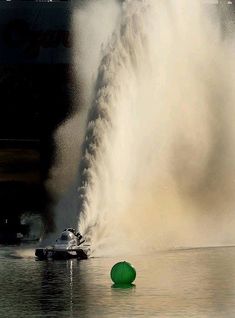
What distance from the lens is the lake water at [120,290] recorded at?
44.4m

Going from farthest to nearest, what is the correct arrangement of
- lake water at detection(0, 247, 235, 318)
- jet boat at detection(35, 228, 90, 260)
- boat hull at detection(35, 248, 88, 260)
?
boat hull at detection(35, 248, 88, 260) → jet boat at detection(35, 228, 90, 260) → lake water at detection(0, 247, 235, 318)

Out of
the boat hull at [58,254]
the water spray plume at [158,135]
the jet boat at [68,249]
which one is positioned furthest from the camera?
the water spray plume at [158,135]

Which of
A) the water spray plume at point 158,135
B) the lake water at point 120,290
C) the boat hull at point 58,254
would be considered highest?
the water spray plume at point 158,135

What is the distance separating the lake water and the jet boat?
33cm

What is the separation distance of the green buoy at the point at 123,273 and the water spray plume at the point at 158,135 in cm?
1345

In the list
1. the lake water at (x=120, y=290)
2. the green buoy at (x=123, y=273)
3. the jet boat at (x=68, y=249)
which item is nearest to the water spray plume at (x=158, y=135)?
the jet boat at (x=68, y=249)

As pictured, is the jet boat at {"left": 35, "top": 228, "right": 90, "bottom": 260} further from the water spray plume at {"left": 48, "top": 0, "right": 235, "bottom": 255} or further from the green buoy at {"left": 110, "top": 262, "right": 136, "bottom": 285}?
the green buoy at {"left": 110, "top": 262, "right": 136, "bottom": 285}

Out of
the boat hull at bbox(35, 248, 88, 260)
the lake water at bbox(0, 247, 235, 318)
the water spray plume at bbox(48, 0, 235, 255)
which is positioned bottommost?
the lake water at bbox(0, 247, 235, 318)

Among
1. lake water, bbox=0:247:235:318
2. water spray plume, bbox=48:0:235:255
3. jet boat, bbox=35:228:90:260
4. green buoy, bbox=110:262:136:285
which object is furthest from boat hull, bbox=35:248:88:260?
green buoy, bbox=110:262:136:285

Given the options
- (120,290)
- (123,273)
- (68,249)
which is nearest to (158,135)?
(68,249)

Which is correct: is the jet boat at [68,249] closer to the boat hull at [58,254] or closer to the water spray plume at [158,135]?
the boat hull at [58,254]

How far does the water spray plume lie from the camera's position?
70.4 meters

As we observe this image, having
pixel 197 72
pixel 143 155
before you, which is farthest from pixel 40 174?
pixel 143 155

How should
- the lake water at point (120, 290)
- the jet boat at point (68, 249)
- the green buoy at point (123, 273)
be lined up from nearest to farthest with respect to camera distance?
the lake water at point (120, 290) → the green buoy at point (123, 273) → the jet boat at point (68, 249)
